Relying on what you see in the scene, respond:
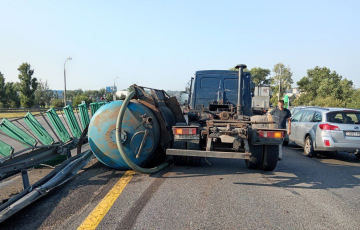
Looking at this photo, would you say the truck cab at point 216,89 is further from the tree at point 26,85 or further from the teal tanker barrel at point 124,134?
the tree at point 26,85

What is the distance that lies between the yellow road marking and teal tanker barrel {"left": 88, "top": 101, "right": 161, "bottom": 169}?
0.48 meters

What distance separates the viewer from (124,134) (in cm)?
525

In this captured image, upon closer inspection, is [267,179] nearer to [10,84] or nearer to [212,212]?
[212,212]

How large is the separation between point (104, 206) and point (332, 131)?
22.9 feet

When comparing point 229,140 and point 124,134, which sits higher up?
point 124,134

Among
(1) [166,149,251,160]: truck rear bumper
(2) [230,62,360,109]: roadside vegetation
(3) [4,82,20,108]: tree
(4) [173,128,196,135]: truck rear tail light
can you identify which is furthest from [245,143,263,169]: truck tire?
(3) [4,82,20,108]: tree

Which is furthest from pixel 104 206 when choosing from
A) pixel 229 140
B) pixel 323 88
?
pixel 323 88

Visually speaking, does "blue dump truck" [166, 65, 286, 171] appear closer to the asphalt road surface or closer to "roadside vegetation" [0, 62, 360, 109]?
the asphalt road surface

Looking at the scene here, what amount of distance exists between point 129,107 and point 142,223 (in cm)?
262

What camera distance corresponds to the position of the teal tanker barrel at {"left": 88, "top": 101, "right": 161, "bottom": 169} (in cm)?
534

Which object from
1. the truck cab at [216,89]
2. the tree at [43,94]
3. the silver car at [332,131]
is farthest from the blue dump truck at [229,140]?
the tree at [43,94]

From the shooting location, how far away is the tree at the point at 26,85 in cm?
3916

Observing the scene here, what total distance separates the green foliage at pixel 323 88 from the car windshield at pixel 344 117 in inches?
1002

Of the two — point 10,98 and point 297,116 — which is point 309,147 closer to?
point 297,116
